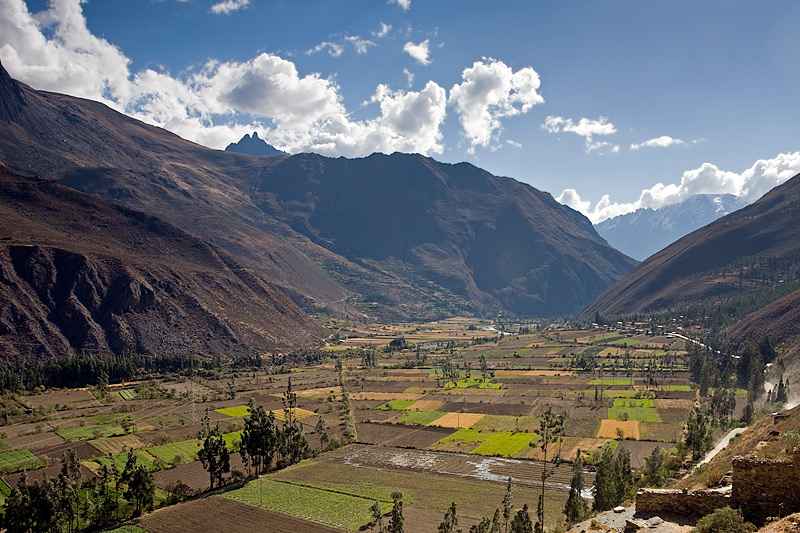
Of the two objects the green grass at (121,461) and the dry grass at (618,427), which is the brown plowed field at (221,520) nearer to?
the green grass at (121,461)

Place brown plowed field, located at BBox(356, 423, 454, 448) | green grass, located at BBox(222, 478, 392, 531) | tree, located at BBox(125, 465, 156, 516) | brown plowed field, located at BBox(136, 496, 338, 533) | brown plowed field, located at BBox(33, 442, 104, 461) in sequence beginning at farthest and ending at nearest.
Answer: brown plowed field, located at BBox(356, 423, 454, 448) → brown plowed field, located at BBox(33, 442, 104, 461) → tree, located at BBox(125, 465, 156, 516) → green grass, located at BBox(222, 478, 392, 531) → brown plowed field, located at BBox(136, 496, 338, 533)

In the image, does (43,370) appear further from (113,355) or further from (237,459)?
(237,459)

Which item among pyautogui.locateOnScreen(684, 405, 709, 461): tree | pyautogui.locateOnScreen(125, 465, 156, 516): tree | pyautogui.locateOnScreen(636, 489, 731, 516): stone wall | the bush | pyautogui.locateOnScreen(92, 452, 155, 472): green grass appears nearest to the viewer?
the bush

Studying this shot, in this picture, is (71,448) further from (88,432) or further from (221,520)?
(221,520)

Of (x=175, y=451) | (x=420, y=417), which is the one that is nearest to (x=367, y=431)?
(x=420, y=417)

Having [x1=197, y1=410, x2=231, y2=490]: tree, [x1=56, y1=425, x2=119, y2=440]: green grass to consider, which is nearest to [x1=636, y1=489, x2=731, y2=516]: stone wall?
[x1=197, y1=410, x2=231, y2=490]: tree

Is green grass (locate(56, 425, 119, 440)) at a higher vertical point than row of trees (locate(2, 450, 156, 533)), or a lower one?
lower

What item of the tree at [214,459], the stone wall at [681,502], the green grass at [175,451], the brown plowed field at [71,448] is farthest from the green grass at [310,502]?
the stone wall at [681,502]

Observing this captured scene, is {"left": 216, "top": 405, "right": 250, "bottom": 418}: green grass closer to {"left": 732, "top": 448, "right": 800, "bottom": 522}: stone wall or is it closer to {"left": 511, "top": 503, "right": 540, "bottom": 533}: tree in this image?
{"left": 511, "top": 503, "right": 540, "bottom": 533}: tree
